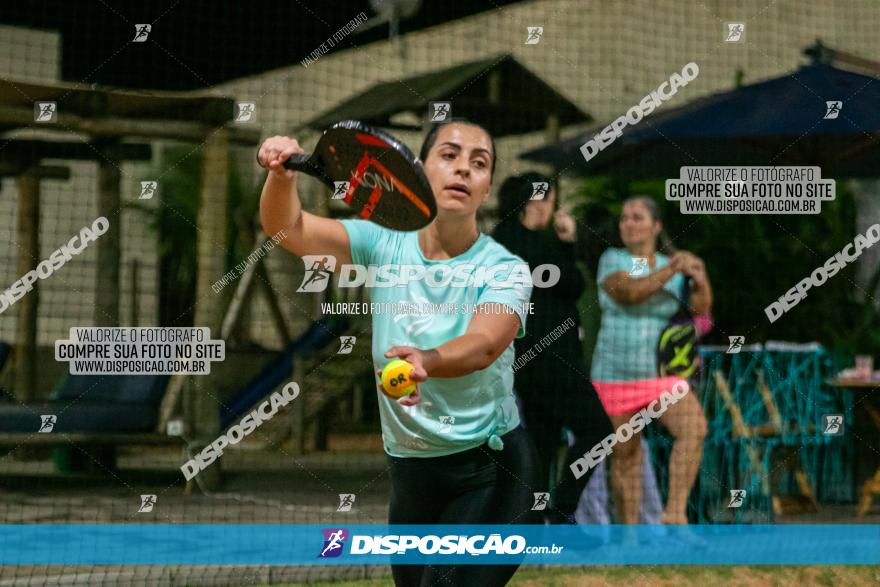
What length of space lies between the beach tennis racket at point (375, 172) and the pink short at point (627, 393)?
2.17 m

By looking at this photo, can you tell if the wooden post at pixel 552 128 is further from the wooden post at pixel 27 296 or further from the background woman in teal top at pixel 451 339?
the wooden post at pixel 27 296

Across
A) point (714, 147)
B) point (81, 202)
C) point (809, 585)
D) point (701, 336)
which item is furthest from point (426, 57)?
point (809, 585)

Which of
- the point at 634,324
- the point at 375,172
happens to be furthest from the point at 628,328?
the point at 375,172

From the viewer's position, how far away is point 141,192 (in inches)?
294

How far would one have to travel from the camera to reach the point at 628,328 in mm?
6699

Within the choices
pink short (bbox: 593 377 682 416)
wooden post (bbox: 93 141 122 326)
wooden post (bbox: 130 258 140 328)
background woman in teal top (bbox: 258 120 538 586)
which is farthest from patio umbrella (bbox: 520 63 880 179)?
wooden post (bbox: 93 141 122 326)

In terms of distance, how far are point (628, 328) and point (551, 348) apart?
47 cm

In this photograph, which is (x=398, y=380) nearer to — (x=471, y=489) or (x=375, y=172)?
(x=471, y=489)

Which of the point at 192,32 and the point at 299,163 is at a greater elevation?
the point at 192,32

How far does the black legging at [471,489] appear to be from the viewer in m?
4.69

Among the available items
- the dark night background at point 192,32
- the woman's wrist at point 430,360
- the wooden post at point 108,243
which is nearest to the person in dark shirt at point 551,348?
the dark night background at point 192,32

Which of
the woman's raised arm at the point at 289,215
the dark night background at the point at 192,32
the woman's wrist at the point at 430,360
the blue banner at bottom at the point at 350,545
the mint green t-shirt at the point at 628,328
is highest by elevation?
the dark night background at the point at 192,32

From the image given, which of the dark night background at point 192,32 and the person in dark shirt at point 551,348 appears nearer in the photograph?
the person in dark shirt at point 551,348

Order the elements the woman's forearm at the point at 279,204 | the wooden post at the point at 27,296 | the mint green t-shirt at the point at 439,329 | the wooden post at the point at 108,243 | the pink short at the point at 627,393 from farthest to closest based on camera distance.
Answer: the wooden post at the point at 108,243
the wooden post at the point at 27,296
the pink short at the point at 627,393
the mint green t-shirt at the point at 439,329
the woman's forearm at the point at 279,204
